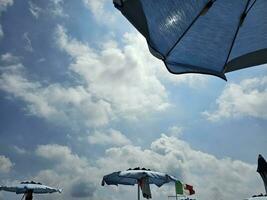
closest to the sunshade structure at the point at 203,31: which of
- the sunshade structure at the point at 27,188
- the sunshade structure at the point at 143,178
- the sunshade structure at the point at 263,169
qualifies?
the sunshade structure at the point at 263,169

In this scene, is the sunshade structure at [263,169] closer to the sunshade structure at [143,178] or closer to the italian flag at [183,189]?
the sunshade structure at [143,178]

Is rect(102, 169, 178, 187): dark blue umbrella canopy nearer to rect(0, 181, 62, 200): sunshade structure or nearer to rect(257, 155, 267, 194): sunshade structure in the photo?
rect(0, 181, 62, 200): sunshade structure

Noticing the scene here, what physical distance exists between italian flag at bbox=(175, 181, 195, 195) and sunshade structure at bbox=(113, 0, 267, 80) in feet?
45.3

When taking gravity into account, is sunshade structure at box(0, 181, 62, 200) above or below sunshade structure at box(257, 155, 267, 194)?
above

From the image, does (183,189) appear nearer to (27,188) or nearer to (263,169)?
(27,188)

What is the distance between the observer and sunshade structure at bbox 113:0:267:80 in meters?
3.21

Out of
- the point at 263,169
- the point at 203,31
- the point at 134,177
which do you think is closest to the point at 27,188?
the point at 134,177

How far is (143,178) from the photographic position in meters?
16.4

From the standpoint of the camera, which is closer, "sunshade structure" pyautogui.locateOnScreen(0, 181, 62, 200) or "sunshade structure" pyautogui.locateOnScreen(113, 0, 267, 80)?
"sunshade structure" pyautogui.locateOnScreen(113, 0, 267, 80)

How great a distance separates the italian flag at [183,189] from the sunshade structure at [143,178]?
1.08 m

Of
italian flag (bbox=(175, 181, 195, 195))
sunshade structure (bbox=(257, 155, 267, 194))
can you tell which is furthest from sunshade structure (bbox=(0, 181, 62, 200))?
sunshade structure (bbox=(257, 155, 267, 194))

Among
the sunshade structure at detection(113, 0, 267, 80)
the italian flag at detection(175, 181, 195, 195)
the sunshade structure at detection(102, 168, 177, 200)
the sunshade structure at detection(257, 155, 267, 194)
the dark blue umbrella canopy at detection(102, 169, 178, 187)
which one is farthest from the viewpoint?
the italian flag at detection(175, 181, 195, 195)

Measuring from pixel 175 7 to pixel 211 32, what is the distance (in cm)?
93

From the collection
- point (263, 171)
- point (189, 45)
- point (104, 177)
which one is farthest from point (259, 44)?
point (104, 177)
